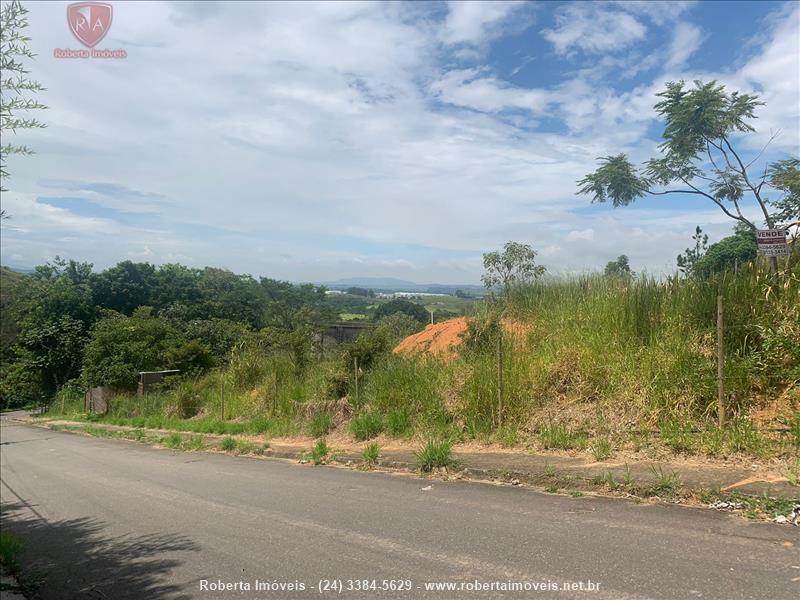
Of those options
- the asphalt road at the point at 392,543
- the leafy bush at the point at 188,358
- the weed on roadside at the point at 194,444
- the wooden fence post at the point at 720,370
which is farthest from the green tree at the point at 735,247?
the leafy bush at the point at 188,358

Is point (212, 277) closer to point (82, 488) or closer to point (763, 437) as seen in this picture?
point (82, 488)

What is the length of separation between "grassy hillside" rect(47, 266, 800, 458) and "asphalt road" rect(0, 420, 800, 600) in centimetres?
192

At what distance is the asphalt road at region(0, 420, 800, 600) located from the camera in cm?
415

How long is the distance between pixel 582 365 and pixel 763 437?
289 centimetres

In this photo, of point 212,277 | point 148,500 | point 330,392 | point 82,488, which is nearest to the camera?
point 148,500

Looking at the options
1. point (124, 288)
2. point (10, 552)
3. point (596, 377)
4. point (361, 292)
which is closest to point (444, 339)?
point (596, 377)

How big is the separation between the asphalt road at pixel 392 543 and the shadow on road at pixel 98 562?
21 millimetres

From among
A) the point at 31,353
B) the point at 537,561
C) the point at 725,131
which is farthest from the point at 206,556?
the point at 31,353

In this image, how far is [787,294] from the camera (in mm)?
7738

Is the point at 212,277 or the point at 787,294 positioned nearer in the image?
the point at 787,294

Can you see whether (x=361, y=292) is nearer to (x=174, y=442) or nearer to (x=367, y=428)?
(x=174, y=442)

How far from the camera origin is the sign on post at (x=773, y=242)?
7380 millimetres

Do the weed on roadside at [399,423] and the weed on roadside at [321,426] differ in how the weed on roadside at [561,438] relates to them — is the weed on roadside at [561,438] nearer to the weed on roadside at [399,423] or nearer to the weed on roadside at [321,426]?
the weed on roadside at [399,423]

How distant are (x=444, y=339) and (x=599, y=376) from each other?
5764mm
